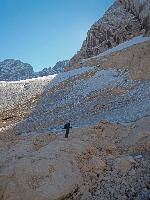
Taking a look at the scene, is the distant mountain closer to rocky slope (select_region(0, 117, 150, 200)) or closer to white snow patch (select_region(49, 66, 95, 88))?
white snow patch (select_region(49, 66, 95, 88))

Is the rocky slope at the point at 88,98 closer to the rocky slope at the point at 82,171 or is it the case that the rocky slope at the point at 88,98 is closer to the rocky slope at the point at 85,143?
the rocky slope at the point at 85,143

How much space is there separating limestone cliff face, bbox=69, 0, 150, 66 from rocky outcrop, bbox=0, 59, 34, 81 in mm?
107356

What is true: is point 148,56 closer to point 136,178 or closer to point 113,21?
point 136,178

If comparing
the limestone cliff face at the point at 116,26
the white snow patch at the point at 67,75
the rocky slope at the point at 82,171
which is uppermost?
the limestone cliff face at the point at 116,26

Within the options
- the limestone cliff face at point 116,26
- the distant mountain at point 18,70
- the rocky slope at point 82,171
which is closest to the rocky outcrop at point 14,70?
the distant mountain at point 18,70

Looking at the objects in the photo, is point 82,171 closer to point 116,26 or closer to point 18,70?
point 116,26

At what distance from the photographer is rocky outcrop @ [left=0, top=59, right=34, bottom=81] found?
161 meters

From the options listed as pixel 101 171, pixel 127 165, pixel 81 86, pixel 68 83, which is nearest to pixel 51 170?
pixel 101 171

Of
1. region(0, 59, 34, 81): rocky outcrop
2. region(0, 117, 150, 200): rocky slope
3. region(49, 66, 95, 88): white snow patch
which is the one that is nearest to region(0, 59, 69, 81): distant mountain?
region(0, 59, 34, 81): rocky outcrop

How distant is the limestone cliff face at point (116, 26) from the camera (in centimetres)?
4488

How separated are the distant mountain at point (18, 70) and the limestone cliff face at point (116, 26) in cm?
10585

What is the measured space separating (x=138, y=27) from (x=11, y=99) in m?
20.4

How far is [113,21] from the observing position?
49000 millimetres

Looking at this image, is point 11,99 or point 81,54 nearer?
point 11,99
